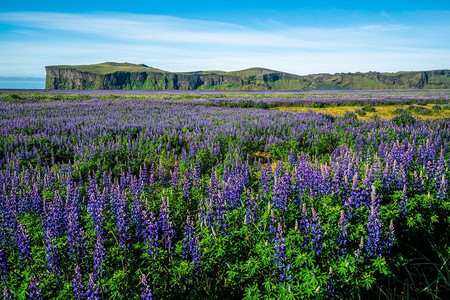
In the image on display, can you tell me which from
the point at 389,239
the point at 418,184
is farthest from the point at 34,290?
the point at 418,184

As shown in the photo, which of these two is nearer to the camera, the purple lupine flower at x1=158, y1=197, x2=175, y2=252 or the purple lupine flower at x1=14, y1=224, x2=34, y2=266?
the purple lupine flower at x1=14, y1=224, x2=34, y2=266

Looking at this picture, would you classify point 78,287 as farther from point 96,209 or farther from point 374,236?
point 374,236

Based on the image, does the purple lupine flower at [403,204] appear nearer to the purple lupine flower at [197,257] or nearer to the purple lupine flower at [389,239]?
the purple lupine flower at [389,239]

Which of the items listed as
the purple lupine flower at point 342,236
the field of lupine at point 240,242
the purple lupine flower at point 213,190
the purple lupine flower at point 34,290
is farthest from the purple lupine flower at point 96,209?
the purple lupine flower at point 342,236

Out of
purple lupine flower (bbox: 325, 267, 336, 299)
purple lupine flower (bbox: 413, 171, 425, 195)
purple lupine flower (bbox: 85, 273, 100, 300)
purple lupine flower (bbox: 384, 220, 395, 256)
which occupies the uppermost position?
purple lupine flower (bbox: 413, 171, 425, 195)

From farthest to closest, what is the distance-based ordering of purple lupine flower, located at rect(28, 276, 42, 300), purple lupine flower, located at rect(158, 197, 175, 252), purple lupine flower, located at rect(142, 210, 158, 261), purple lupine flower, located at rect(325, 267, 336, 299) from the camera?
1. purple lupine flower, located at rect(158, 197, 175, 252)
2. purple lupine flower, located at rect(142, 210, 158, 261)
3. purple lupine flower, located at rect(325, 267, 336, 299)
4. purple lupine flower, located at rect(28, 276, 42, 300)

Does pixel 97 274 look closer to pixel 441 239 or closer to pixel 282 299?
pixel 282 299

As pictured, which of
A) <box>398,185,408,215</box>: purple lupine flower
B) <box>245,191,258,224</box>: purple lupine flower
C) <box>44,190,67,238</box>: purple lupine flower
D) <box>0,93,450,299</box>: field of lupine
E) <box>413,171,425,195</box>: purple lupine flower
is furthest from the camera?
<box>413,171,425,195</box>: purple lupine flower

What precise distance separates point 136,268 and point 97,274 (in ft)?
2.38

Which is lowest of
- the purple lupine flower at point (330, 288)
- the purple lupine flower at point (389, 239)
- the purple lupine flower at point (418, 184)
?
the purple lupine flower at point (330, 288)

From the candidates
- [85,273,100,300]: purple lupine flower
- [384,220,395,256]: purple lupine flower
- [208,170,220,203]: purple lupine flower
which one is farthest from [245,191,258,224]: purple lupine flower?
[85,273,100,300]: purple lupine flower

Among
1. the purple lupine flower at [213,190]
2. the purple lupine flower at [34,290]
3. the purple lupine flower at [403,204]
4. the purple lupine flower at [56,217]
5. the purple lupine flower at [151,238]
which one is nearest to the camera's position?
the purple lupine flower at [34,290]

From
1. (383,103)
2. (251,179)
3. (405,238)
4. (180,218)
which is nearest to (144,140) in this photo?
(251,179)

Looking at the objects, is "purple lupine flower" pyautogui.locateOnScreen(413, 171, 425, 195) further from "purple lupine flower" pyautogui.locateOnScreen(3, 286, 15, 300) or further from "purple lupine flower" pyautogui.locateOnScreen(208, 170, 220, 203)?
"purple lupine flower" pyautogui.locateOnScreen(3, 286, 15, 300)
